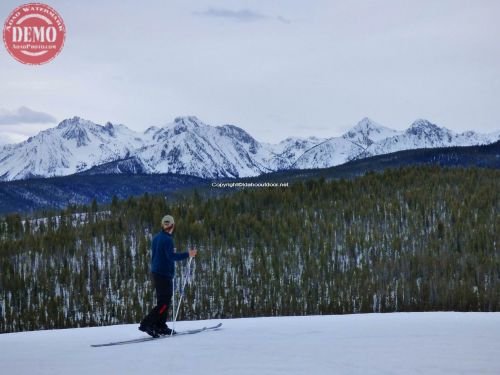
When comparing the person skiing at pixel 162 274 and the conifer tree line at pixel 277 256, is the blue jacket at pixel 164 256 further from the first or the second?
the conifer tree line at pixel 277 256

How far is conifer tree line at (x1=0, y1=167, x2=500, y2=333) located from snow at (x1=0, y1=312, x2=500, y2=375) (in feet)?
17.7

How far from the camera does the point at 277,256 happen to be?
2367cm

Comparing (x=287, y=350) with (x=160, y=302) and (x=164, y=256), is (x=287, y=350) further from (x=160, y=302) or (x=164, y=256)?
(x=164, y=256)

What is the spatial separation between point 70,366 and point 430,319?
312 inches

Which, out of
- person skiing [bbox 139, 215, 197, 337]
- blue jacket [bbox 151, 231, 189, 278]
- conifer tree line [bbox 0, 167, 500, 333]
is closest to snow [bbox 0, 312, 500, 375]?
person skiing [bbox 139, 215, 197, 337]

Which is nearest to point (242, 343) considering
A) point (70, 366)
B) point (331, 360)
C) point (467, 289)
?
point (331, 360)

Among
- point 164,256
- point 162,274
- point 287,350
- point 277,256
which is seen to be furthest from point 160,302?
point 277,256

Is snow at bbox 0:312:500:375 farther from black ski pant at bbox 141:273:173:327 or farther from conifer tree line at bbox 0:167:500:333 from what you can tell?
conifer tree line at bbox 0:167:500:333

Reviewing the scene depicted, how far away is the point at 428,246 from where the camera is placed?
78.8 ft

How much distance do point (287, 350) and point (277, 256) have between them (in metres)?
13.9

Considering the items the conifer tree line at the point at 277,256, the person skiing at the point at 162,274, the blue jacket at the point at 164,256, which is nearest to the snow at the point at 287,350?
A: the person skiing at the point at 162,274

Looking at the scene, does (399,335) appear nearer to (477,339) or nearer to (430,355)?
(477,339)

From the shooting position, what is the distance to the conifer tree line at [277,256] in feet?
63.3

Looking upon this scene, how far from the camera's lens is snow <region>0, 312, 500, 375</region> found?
841 centimetres
